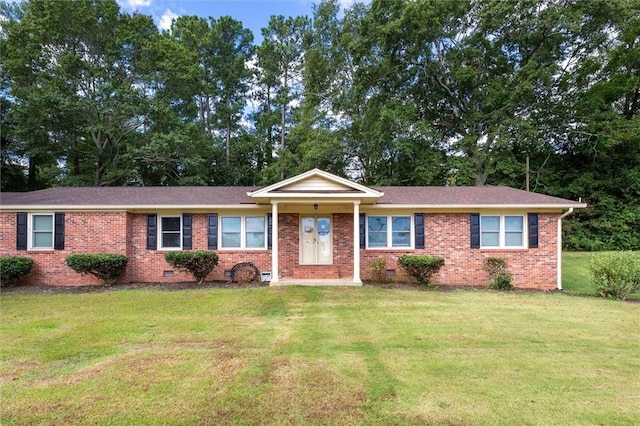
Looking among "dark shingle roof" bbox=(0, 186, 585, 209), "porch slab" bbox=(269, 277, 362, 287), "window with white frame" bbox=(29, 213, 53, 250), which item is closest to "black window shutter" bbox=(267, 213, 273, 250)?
"dark shingle roof" bbox=(0, 186, 585, 209)

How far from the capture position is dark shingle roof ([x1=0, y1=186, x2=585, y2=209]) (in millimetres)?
11031

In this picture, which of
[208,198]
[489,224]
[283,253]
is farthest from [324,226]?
[489,224]

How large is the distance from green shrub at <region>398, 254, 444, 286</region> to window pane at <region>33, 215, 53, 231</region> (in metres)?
11.3

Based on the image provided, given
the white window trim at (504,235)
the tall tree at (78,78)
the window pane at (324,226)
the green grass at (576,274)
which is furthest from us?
the tall tree at (78,78)

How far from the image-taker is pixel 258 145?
25.8 m

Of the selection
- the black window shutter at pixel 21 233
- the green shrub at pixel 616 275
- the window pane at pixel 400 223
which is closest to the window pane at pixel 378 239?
the window pane at pixel 400 223

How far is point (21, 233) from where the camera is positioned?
1088 cm

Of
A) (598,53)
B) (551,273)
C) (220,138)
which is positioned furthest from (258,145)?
(598,53)

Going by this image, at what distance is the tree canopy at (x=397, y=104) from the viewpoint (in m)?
19.1

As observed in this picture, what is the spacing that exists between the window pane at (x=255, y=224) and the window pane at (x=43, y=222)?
20.6ft

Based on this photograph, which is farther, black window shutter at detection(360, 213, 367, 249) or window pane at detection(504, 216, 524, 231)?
black window shutter at detection(360, 213, 367, 249)

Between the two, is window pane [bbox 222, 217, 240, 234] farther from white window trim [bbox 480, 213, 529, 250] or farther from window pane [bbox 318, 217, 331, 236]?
white window trim [bbox 480, 213, 529, 250]

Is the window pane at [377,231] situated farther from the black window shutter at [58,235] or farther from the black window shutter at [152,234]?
the black window shutter at [58,235]

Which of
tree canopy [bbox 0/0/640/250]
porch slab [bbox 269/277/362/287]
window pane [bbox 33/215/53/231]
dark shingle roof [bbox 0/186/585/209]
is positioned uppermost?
tree canopy [bbox 0/0/640/250]
